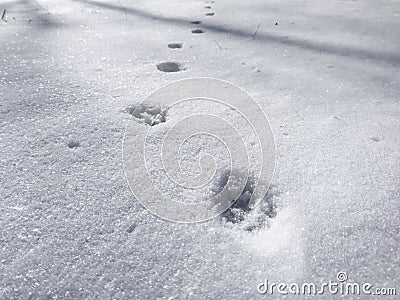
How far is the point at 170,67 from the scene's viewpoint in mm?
1356

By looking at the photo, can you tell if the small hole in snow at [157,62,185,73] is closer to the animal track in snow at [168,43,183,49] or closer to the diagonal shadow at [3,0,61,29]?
the animal track in snow at [168,43,183,49]

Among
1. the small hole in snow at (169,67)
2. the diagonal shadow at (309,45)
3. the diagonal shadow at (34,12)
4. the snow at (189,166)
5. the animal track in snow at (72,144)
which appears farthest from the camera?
the diagonal shadow at (34,12)

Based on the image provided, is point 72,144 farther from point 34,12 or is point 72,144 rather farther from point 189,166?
point 34,12

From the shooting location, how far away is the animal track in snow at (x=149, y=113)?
1.02 meters

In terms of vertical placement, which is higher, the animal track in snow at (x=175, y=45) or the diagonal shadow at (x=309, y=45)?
the diagonal shadow at (x=309, y=45)

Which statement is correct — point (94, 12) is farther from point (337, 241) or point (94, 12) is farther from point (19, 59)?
point (337, 241)

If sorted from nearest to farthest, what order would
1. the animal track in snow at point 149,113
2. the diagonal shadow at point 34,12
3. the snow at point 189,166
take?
the snow at point 189,166, the animal track in snow at point 149,113, the diagonal shadow at point 34,12

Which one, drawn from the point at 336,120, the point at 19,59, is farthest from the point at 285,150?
the point at 19,59

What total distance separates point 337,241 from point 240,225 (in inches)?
8.0

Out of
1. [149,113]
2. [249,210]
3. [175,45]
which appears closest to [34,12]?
[175,45]

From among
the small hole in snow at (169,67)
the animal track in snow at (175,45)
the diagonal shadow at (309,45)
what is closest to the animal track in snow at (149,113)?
the small hole in snow at (169,67)

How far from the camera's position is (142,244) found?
0.68 meters

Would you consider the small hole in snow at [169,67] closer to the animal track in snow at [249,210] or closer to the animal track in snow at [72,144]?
the animal track in snow at [72,144]

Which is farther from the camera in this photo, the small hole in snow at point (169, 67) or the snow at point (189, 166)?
the small hole in snow at point (169, 67)
